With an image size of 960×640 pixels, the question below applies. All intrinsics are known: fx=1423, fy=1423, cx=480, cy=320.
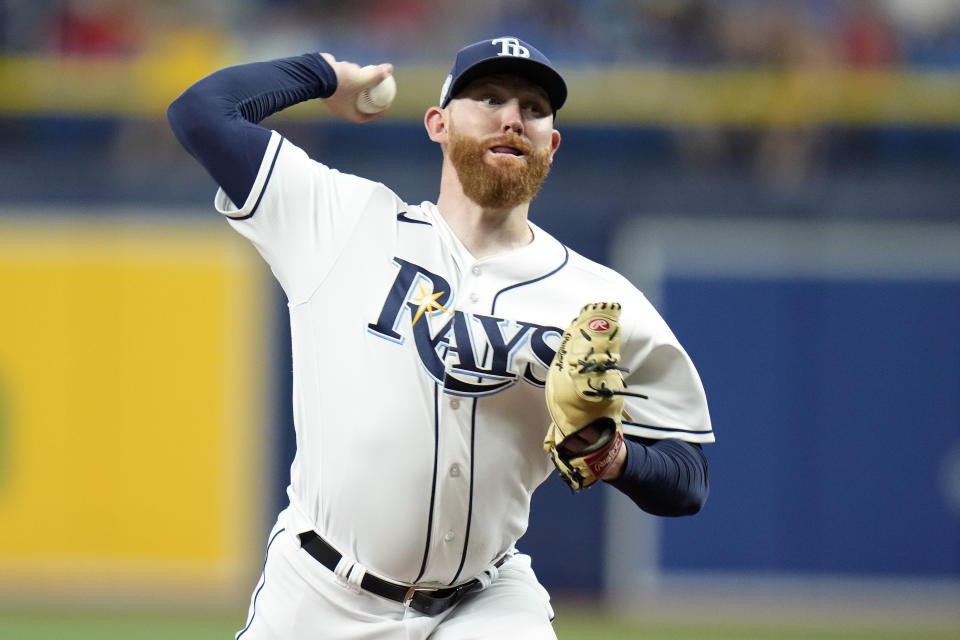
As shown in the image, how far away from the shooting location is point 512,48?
3.48 metres

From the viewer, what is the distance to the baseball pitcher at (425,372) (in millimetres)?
3367

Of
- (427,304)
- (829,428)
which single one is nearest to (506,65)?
(427,304)

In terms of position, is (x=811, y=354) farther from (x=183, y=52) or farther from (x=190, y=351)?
(x=183, y=52)

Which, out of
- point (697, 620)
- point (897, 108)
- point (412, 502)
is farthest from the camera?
point (897, 108)

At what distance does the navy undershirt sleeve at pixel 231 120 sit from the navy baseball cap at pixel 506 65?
465mm

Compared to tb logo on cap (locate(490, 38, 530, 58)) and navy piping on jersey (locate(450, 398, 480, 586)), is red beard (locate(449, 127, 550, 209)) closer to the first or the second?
tb logo on cap (locate(490, 38, 530, 58))

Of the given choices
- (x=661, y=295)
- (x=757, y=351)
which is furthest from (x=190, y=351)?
(x=757, y=351)

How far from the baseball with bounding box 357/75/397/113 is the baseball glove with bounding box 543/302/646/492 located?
108 centimetres

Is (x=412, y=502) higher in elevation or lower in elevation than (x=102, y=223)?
lower

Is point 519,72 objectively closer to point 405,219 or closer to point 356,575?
point 405,219

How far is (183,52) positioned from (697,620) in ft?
16.3

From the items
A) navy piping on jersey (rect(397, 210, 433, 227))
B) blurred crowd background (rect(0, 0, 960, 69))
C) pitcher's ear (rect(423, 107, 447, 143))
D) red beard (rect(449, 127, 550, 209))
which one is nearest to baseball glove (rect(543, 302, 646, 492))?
red beard (rect(449, 127, 550, 209))

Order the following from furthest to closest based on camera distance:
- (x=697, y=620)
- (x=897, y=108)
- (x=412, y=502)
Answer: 1. (x=897, y=108)
2. (x=697, y=620)
3. (x=412, y=502)

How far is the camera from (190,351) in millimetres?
8945
